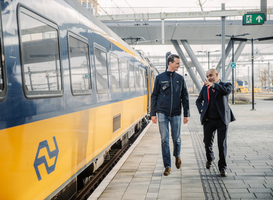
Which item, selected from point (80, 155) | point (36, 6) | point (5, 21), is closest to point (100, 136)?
point (80, 155)

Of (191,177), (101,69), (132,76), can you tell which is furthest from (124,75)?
(191,177)

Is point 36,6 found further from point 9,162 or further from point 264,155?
point 264,155

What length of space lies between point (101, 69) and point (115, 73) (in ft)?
4.60

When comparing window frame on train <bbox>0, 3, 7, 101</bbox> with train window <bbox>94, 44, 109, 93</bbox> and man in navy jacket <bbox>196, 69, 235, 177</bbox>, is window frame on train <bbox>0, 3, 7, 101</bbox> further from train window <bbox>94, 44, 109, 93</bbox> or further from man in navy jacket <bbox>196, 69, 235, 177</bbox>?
man in navy jacket <bbox>196, 69, 235, 177</bbox>

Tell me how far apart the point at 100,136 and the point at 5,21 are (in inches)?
126

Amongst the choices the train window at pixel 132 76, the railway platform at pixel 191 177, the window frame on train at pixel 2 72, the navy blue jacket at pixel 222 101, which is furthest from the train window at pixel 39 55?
the train window at pixel 132 76

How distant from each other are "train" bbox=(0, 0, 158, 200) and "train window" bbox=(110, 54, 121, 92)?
109 cm

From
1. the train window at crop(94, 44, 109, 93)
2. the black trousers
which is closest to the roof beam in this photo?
the train window at crop(94, 44, 109, 93)

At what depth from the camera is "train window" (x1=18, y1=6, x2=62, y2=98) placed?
2975 mm

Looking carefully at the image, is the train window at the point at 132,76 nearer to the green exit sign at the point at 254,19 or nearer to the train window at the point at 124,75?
the train window at the point at 124,75

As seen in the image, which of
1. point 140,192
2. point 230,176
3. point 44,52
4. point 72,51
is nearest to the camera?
point 44,52

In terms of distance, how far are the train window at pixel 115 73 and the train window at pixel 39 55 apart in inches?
125

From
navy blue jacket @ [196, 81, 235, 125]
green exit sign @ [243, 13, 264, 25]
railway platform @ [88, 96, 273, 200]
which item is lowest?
railway platform @ [88, 96, 273, 200]

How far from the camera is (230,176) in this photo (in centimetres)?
528
